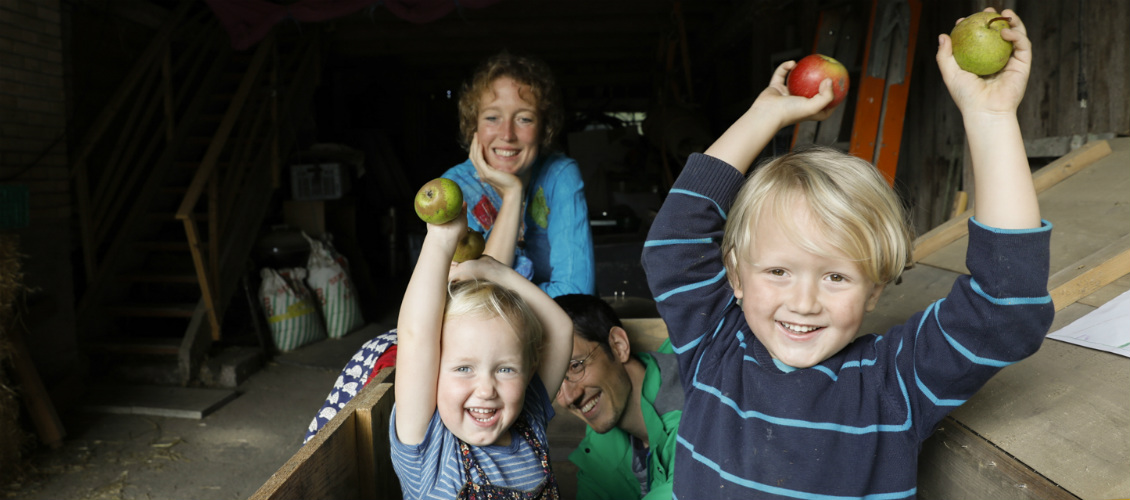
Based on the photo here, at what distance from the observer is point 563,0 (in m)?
7.60

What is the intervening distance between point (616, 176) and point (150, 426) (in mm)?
6048

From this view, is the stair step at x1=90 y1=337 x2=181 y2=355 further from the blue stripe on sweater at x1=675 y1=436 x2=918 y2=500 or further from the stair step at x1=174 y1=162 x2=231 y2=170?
the blue stripe on sweater at x1=675 y1=436 x2=918 y2=500

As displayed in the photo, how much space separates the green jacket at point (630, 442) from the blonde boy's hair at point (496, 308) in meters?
0.52

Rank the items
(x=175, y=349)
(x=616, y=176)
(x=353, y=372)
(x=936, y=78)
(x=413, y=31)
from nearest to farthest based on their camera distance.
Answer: (x=353, y=372), (x=936, y=78), (x=175, y=349), (x=413, y=31), (x=616, y=176)

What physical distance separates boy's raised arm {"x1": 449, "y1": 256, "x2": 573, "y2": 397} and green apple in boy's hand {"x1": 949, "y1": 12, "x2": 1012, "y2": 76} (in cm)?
100

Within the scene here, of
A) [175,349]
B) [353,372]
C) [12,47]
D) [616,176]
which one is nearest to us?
[353,372]

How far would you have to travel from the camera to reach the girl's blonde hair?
8.08 ft

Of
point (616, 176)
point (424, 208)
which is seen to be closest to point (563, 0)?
point (616, 176)

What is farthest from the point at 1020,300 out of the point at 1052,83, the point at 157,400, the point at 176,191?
the point at 176,191

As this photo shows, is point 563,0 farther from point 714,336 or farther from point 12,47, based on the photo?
point 714,336

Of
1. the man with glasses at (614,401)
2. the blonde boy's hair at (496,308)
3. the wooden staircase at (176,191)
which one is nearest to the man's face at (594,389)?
the man with glasses at (614,401)

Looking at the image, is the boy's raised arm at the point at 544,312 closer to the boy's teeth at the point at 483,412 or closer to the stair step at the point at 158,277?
the boy's teeth at the point at 483,412

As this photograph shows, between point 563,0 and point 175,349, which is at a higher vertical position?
point 563,0

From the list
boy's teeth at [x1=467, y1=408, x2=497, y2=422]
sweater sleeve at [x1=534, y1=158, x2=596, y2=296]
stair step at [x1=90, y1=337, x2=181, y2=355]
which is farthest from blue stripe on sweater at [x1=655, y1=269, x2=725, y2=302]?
stair step at [x1=90, y1=337, x2=181, y2=355]
